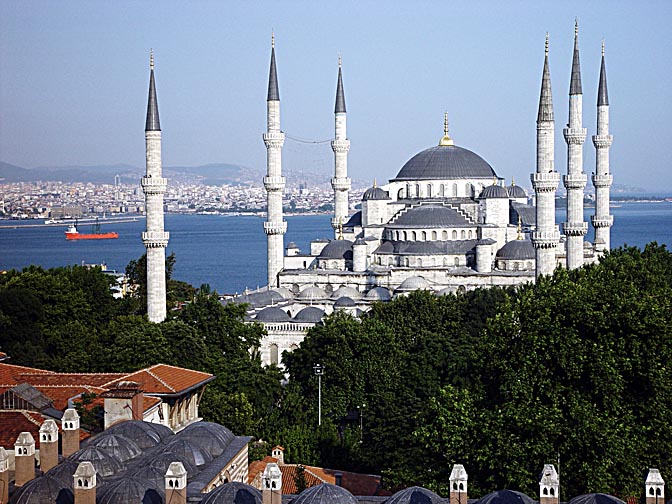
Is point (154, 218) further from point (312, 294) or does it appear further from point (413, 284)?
point (413, 284)

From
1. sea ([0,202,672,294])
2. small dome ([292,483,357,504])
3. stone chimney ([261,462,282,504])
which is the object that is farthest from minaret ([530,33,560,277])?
sea ([0,202,672,294])

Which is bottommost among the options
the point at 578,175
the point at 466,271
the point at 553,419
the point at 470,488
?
the point at 470,488

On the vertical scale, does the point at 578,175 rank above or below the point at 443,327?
above

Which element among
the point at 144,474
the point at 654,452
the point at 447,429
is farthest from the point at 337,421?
the point at 144,474

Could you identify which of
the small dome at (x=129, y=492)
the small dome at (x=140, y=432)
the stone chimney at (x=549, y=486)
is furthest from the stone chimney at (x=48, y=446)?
the stone chimney at (x=549, y=486)

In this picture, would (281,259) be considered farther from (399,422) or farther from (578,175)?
(399,422)

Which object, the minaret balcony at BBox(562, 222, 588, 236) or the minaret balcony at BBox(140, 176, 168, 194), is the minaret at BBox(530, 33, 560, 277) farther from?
the minaret balcony at BBox(140, 176, 168, 194)

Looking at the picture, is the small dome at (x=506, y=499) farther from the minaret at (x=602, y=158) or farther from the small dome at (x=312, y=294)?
the minaret at (x=602, y=158)
